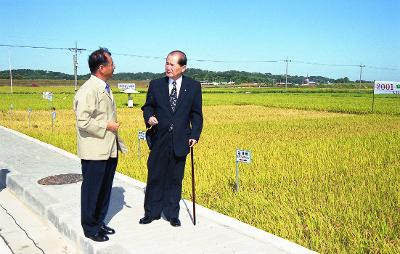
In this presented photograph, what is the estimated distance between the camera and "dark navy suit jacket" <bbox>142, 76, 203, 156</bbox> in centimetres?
420

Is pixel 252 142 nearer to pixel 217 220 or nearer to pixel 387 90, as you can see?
pixel 217 220

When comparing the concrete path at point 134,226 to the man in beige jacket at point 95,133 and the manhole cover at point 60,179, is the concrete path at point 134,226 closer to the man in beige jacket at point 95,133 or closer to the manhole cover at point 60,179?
the manhole cover at point 60,179

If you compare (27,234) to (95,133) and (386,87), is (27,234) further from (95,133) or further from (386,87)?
(386,87)

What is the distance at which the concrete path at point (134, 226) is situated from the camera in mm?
3693

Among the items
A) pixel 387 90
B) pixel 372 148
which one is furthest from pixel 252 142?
pixel 387 90

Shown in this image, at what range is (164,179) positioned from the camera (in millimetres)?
4414

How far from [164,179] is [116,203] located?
115cm

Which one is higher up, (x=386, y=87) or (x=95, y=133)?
(x=386, y=87)

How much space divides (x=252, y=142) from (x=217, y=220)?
7.71 meters

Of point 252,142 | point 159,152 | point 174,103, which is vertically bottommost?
point 252,142

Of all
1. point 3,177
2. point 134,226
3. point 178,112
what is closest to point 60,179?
point 3,177

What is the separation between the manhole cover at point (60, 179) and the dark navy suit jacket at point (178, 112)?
2.65 meters

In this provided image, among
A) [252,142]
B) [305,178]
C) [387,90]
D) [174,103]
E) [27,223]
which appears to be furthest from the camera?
[387,90]

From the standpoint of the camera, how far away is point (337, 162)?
870 cm
